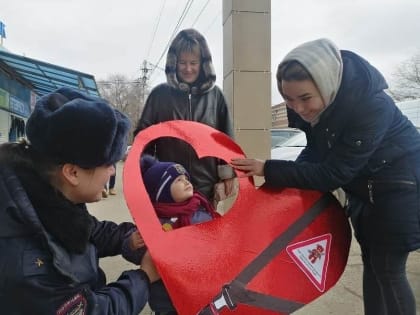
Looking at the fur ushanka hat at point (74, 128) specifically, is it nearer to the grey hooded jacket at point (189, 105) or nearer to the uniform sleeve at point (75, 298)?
the uniform sleeve at point (75, 298)

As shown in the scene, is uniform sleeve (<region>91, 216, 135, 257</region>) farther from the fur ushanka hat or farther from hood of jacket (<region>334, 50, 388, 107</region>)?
hood of jacket (<region>334, 50, 388, 107</region>)

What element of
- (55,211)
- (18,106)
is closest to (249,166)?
(55,211)

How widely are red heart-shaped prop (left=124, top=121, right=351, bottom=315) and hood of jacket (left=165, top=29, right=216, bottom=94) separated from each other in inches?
26.0

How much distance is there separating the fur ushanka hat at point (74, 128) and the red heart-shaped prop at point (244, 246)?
166mm

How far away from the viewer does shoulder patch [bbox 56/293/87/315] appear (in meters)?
1.02

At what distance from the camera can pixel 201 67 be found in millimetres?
2084

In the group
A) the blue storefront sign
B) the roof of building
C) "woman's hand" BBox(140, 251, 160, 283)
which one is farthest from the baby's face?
the blue storefront sign

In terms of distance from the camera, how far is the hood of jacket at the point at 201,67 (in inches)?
80.8

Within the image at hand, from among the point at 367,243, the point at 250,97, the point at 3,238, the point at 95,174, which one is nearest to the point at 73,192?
the point at 95,174

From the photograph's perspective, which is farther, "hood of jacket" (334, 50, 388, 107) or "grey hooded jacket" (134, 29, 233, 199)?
"grey hooded jacket" (134, 29, 233, 199)

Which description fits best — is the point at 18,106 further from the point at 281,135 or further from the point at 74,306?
the point at 74,306

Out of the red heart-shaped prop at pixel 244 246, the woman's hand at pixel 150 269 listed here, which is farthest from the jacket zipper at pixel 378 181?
the woman's hand at pixel 150 269

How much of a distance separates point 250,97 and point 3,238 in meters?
3.76

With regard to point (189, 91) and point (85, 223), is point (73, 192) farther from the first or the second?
point (189, 91)
